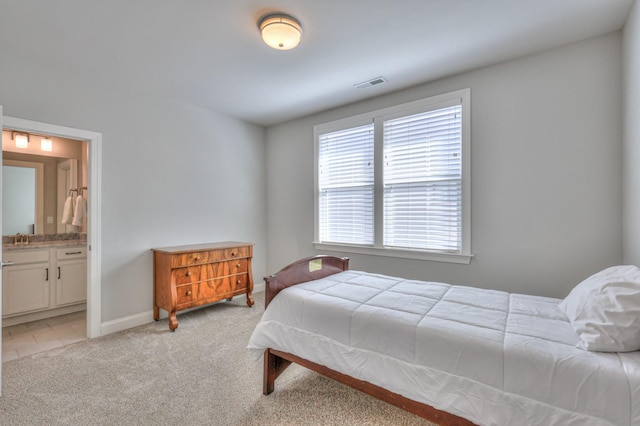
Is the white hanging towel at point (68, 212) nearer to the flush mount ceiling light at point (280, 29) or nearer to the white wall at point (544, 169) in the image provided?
the flush mount ceiling light at point (280, 29)

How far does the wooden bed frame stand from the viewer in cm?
142

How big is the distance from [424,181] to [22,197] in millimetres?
5221

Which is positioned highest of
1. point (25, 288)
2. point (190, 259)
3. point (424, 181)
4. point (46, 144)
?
point (46, 144)

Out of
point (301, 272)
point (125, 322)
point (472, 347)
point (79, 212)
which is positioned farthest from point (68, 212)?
point (472, 347)

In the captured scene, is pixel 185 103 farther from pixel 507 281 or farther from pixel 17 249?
pixel 507 281

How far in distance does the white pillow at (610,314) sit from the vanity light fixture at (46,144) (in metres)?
5.74

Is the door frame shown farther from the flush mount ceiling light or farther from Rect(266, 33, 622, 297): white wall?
Rect(266, 33, 622, 297): white wall

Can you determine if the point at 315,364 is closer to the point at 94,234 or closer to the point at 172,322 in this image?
the point at 172,322

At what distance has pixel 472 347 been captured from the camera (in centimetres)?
133

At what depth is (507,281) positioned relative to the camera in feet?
9.11

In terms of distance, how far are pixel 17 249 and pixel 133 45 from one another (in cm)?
284

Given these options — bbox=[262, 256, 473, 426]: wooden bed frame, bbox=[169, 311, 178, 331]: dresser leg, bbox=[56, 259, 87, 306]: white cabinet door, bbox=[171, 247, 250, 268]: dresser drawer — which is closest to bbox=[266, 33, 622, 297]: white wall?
bbox=[262, 256, 473, 426]: wooden bed frame

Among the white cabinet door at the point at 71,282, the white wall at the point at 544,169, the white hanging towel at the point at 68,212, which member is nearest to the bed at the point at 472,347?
the white wall at the point at 544,169

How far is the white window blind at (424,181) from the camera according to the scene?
3047mm
